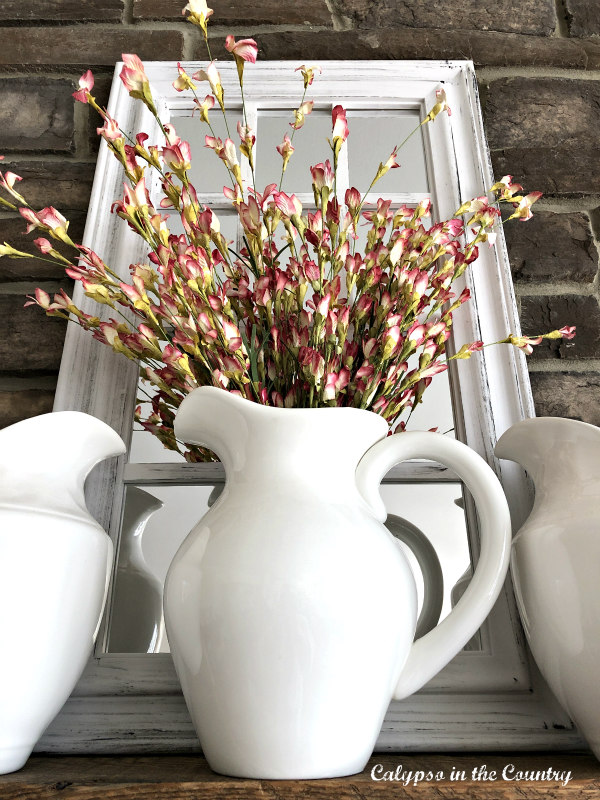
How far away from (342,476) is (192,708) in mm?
240

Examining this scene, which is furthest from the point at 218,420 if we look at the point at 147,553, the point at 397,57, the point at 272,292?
the point at 397,57

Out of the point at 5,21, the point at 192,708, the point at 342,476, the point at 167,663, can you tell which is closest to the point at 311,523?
the point at 342,476

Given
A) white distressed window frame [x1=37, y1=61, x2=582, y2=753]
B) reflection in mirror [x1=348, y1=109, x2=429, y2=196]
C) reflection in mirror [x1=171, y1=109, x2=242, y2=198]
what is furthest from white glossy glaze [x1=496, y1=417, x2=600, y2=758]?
reflection in mirror [x1=171, y1=109, x2=242, y2=198]

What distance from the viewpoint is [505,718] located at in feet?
2.45

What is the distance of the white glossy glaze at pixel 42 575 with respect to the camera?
23.0 inches

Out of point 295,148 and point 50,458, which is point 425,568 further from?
point 295,148

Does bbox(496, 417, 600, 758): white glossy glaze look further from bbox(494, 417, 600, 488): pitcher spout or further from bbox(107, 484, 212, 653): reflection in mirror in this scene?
bbox(107, 484, 212, 653): reflection in mirror

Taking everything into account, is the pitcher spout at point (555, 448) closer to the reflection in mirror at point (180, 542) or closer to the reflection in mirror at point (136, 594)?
the reflection in mirror at point (180, 542)

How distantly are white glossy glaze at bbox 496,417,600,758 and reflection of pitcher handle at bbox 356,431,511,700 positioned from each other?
41 millimetres

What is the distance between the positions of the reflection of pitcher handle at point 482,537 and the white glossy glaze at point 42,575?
0.92ft

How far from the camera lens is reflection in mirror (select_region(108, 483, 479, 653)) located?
0.81 metres

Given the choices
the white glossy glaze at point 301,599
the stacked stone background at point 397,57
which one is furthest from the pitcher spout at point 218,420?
the stacked stone background at point 397,57

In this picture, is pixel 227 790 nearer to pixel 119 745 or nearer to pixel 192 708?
pixel 192 708

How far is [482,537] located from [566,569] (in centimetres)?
8
